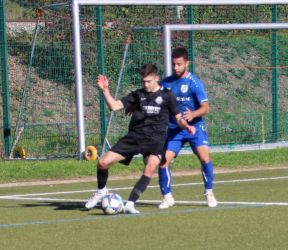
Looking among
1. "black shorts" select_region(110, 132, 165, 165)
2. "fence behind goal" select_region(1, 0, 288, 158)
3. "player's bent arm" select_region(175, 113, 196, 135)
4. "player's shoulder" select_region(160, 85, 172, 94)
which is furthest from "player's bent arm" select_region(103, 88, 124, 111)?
"fence behind goal" select_region(1, 0, 288, 158)

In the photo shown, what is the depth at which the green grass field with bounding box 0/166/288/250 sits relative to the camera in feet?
32.5

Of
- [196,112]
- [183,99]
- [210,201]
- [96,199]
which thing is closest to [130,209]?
[96,199]

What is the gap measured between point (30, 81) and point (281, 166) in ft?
18.6

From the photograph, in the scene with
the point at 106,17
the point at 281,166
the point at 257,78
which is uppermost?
the point at 106,17

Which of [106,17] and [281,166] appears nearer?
[281,166]

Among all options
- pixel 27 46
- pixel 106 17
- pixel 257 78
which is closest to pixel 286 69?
pixel 257 78

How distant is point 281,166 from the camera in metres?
20.1

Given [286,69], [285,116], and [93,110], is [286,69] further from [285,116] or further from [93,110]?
[93,110]

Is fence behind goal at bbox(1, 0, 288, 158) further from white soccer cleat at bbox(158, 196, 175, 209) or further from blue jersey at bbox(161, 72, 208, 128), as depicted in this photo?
white soccer cleat at bbox(158, 196, 175, 209)

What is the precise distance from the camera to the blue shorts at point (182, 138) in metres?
13.1

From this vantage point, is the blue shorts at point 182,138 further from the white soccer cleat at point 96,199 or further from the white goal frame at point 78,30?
the white goal frame at point 78,30

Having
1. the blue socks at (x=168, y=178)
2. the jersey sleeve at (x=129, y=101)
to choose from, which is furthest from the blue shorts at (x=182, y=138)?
the jersey sleeve at (x=129, y=101)

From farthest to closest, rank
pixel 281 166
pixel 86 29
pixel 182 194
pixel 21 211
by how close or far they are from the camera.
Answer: pixel 86 29 < pixel 281 166 < pixel 182 194 < pixel 21 211

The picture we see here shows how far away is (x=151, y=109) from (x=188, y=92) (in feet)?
2.20
